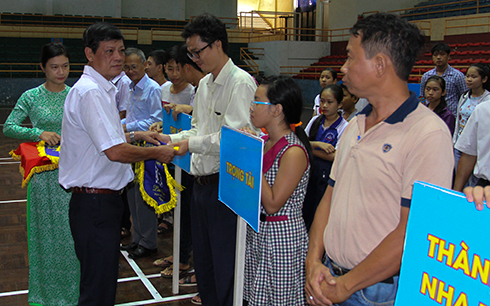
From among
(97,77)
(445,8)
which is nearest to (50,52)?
(97,77)

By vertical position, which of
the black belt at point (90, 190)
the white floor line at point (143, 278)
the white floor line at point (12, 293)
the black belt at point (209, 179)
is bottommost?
the white floor line at point (143, 278)

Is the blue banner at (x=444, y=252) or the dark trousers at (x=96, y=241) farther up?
the blue banner at (x=444, y=252)

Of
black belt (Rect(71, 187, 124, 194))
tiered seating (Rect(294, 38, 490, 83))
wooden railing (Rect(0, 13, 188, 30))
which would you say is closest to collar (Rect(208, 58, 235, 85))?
black belt (Rect(71, 187, 124, 194))

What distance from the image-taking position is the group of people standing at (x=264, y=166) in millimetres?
1173

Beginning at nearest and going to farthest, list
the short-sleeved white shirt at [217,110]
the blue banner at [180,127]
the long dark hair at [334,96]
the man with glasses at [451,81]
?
the short-sleeved white shirt at [217,110]
the blue banner at [180,127]
the long dark hair at [334,96]
the man with glasses at [451,81]

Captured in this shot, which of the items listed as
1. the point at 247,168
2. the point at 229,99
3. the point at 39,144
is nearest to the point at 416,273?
the point at 247,168

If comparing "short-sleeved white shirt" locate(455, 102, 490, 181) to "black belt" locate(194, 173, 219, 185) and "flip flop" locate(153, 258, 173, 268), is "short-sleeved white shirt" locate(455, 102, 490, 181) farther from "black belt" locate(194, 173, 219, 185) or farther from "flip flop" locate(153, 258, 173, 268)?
"flip flop" locate(153, 258, 173, 268)

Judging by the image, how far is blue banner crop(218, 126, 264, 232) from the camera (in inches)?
58.1

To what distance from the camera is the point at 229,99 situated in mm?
2174

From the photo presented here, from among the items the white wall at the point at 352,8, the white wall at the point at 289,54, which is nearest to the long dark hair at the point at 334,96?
the white wall at the point at 289,54

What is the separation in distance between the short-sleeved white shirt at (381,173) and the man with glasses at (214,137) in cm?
88

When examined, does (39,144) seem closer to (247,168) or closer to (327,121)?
(247,168)

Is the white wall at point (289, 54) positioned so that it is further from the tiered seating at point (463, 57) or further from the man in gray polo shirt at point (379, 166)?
the man in gray polo shirt at point (379, 166)

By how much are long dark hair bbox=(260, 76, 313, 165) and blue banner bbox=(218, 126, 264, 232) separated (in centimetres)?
31
